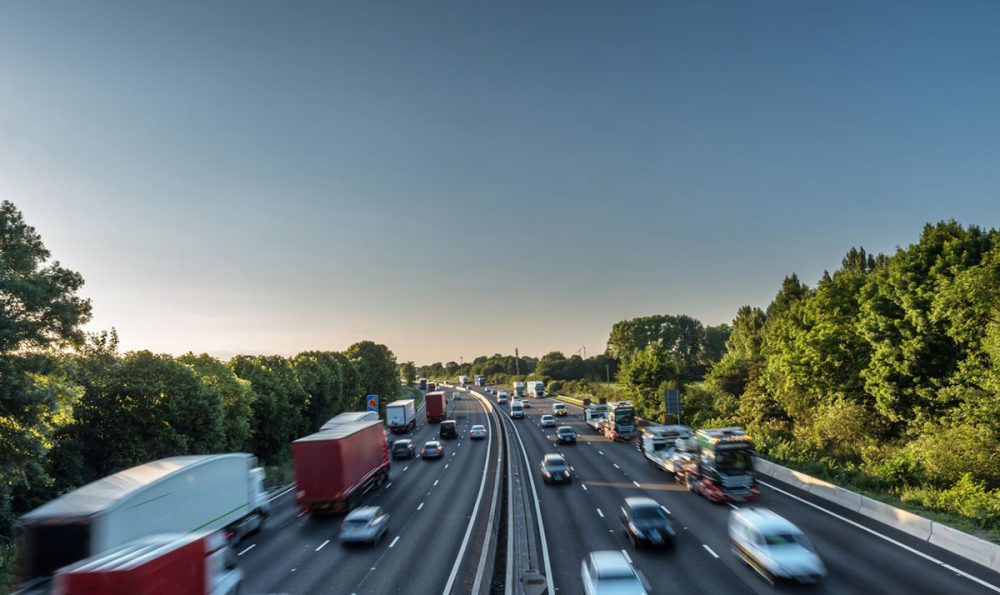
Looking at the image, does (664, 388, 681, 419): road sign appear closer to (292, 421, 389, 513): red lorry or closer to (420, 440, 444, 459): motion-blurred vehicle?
(420, 440, 444, 459): motion-blurred vehicle

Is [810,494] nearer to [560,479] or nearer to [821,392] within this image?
[560,479]

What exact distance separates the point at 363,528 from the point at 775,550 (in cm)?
1657

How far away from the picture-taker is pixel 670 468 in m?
33.6

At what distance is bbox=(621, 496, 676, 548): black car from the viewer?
787 inches

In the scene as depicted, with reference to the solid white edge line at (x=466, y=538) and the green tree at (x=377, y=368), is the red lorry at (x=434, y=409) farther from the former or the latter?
the solid white edge line at (x=466, y=538)

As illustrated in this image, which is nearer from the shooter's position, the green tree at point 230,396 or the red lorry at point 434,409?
the green tree at point 230,396

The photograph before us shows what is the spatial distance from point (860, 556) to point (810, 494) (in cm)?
1020

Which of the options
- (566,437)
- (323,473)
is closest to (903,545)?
(323,473)

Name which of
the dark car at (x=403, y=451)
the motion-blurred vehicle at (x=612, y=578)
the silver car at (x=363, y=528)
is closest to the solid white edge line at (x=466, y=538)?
the silver car at (x=363, y=528)

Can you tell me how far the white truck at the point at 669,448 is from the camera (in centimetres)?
3203

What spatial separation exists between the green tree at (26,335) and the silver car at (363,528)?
14.0m

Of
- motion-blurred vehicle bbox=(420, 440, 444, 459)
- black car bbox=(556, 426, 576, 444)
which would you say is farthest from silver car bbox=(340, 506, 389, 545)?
black car bbox=(556, 426, 576, 444)

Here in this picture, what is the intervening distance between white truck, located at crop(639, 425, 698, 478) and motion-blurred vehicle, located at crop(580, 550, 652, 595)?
17.1 meters

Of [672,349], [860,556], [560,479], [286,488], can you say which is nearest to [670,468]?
[560,479]
